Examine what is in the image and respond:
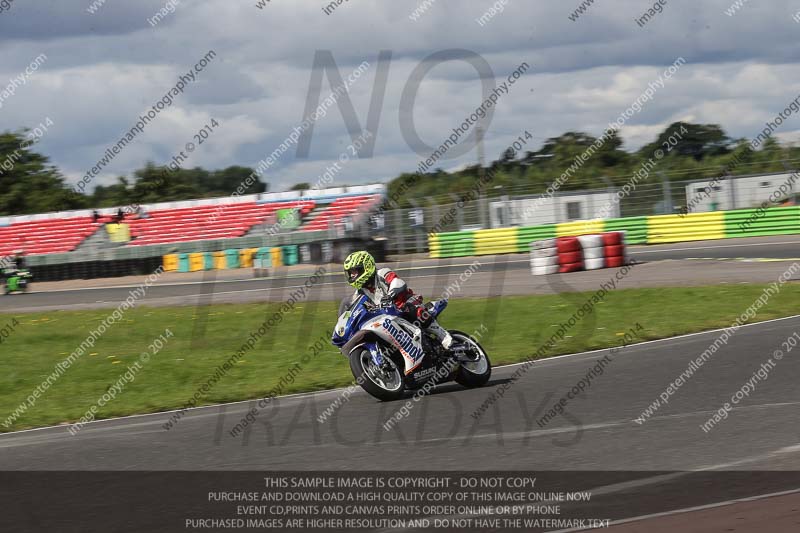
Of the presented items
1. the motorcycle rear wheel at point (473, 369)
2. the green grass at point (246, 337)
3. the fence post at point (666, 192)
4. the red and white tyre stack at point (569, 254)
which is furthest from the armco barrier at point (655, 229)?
the motorcycle rear wheel at point (473, 369)

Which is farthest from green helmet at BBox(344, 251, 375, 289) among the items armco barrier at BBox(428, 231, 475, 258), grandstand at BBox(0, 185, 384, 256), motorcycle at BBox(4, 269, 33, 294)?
grandstand at BBox(0, 185, 384, 256)

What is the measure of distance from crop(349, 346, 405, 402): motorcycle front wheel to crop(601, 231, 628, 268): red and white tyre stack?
50.2 feet

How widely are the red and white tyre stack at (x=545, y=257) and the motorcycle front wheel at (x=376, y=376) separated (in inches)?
580

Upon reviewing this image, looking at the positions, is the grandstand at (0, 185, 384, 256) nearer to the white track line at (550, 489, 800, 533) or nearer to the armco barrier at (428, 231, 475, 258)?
the armco barrier at (428, 231, 475, 258)

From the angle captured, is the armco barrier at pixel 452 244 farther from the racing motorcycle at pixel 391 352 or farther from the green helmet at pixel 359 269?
the green helmet at pixel 359 269

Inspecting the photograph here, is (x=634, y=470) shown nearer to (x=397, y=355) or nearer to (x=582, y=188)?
(x=397, y=355)

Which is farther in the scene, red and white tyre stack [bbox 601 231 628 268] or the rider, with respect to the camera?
red and white tyre stack [bbox 601 231 628 268]

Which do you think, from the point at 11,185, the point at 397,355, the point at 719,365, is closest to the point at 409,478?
the point at 397,355

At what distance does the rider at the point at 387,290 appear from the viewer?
10.3 meters

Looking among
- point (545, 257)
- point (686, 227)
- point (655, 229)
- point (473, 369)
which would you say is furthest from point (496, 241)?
point (473, 369)

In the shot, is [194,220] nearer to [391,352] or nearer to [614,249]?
[614,249]

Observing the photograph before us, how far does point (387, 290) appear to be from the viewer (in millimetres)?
10422

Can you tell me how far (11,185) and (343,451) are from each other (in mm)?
64349

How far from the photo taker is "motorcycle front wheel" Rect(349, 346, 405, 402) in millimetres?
10150
